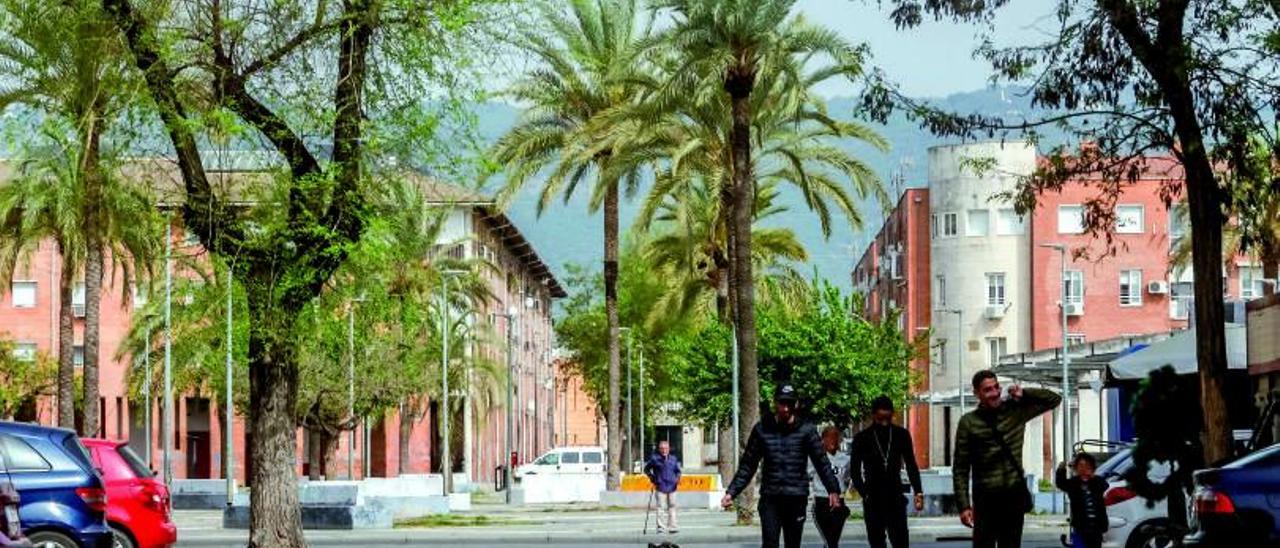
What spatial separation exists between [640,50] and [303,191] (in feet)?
59.6

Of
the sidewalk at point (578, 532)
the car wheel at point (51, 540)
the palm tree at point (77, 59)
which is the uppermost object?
the palm tree at point (77, 59)

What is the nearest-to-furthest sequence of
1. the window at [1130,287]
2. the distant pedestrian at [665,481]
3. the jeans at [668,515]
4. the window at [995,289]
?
the jeans at [668,515] → the distant pedestrian at [665,481] → the window at [1130,287] → the window at [995,289]

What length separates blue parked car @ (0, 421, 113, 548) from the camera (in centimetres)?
2016

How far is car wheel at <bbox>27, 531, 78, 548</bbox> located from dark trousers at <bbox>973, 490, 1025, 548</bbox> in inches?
298

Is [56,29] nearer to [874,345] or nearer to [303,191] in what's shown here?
[303,191]

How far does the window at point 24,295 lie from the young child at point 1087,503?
80.5 metres

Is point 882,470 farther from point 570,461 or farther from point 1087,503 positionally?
point 570,461

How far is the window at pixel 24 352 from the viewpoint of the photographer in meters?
93.0

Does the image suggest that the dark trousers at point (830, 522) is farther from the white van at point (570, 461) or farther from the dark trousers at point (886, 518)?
the white van at point (570, 461)

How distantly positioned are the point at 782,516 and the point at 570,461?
65.1m

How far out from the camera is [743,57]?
140ft

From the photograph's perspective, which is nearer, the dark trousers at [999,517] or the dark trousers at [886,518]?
the dark trousers at [999,517]

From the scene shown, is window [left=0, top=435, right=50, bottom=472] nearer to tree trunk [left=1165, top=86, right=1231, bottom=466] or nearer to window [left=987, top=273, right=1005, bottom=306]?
tree trunk [left=1165, top=86, right=1231, bottom=466]

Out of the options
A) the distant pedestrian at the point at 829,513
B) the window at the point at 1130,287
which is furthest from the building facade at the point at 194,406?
the distant pedestrian at the point at 829,513
